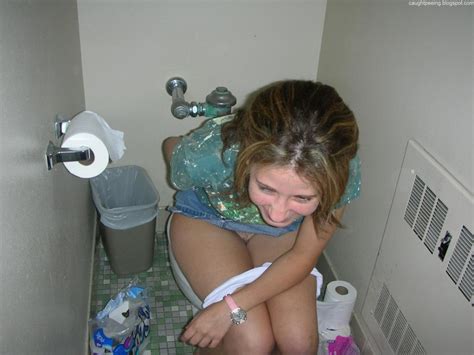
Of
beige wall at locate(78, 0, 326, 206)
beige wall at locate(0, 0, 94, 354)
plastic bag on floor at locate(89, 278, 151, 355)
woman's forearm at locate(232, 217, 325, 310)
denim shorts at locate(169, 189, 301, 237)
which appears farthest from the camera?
beige wall at locate(78, 0, 326, 206)

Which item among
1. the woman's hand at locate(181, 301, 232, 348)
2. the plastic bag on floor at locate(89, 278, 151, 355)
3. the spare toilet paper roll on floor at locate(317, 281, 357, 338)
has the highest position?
the woman's hand at locate(181, 301, 232, 348)

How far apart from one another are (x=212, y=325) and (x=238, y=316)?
61 millimetres

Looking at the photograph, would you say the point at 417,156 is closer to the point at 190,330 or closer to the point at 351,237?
the point at 351,237

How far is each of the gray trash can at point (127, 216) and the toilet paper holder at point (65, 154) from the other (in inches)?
25.1

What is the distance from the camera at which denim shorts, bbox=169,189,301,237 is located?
3.82 ft

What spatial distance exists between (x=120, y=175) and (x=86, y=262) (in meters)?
0.37

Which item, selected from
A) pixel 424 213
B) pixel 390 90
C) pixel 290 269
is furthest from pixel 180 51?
pixel 424 213

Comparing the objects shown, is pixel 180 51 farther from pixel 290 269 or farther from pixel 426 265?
pixel 426 265

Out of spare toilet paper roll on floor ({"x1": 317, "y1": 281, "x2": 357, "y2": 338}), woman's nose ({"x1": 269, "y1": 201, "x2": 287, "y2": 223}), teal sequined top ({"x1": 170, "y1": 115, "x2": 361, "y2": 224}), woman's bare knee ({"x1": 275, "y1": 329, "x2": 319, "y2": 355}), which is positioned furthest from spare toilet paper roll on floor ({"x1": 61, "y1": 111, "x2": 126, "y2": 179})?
spare toilet paper roll on floor ({"x1": 317, "y1": 281, "x2": 357, "y2": 338})

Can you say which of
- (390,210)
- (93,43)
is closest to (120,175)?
(93,43)

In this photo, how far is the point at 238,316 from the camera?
3.29 ft

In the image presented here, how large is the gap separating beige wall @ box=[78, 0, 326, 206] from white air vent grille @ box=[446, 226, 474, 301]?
903 millimetres

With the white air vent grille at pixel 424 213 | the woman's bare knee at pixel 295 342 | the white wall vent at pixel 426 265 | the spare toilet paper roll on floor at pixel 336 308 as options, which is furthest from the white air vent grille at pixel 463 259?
the spare toilet paper roll on floor at pixel 336 308

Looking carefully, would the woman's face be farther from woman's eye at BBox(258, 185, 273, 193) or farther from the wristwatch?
the wristwatch
